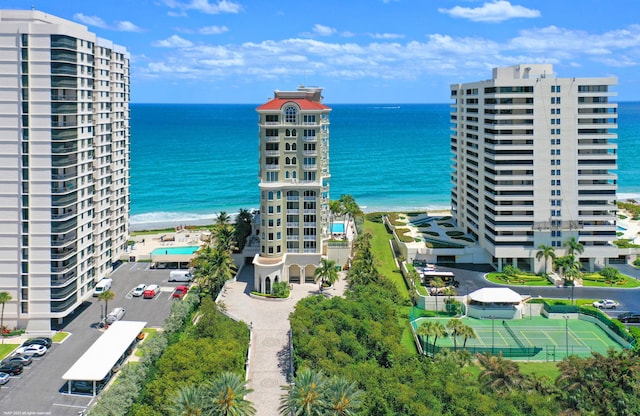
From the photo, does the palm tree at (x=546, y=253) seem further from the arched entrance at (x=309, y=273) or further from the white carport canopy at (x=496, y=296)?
the arched entrance at (x=309, y=273)

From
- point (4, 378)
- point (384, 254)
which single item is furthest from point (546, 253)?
point (4, 378)

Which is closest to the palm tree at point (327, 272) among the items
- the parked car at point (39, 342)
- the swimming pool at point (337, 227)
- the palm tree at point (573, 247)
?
the swimming pool at point (337, 227)

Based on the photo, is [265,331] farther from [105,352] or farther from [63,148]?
[63,148]

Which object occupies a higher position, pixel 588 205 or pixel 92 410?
pixel 588 205

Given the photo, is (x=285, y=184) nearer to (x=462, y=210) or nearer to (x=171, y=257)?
(x=171, y=257)

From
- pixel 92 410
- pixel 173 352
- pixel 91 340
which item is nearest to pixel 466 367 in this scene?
pixel 173 352

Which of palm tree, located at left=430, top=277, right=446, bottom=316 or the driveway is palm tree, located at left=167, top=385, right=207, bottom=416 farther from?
the driveway

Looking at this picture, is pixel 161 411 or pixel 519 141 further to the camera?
pixel 519 141
